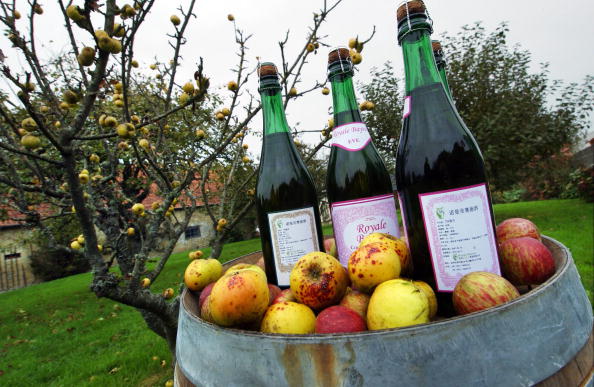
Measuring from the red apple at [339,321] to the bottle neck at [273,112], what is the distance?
1.20 metres

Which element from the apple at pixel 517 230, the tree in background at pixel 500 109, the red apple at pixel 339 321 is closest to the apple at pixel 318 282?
the red apple at pixel 339 321

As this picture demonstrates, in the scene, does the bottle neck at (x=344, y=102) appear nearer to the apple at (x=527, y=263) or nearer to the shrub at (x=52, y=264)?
the apple at (x=527, y=263)

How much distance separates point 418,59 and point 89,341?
22.1ft

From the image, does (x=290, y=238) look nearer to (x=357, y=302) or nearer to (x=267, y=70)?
(x=357, y=302)

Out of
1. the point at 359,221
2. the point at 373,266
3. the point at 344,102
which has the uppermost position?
the point at 344,102

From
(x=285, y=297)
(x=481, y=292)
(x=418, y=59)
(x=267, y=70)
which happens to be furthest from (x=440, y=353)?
(x=267, y=70)

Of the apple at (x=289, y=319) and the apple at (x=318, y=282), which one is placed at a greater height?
the apple at (x=318, y=282)

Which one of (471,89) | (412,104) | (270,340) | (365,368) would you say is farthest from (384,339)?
(471,89)

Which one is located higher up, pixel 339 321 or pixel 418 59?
pixel 418 59

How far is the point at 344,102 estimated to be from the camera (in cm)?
169

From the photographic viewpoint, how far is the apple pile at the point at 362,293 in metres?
0.82

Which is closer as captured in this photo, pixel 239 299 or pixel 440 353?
pixel 440 353

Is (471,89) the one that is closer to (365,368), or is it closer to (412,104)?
(412,104)

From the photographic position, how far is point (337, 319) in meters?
0.84
